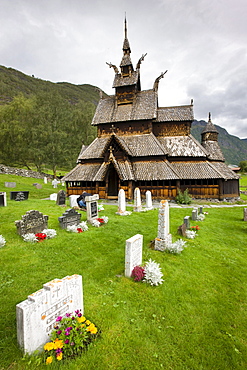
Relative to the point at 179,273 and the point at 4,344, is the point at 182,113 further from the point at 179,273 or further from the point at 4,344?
the point at 4,344

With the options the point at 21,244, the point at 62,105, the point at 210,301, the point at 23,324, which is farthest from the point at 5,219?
the point at 62,105

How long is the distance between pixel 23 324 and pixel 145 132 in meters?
22.6

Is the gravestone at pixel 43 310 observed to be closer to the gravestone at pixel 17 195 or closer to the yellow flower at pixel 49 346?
the yellow flower at pixel 49 346

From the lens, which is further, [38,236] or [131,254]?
[38,236]

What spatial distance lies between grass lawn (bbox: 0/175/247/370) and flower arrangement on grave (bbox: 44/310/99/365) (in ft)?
0.40

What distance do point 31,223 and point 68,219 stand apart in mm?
1648

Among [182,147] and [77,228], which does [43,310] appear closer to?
[77,228]

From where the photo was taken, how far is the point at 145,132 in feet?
75.8

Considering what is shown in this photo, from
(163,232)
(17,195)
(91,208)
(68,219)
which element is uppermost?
(17,195)

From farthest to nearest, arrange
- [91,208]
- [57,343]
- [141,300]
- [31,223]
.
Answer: [91,208]
[31,223]
[141,300]
[57,343]

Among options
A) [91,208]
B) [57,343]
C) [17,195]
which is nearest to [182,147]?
[91,208]

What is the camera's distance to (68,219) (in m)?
8.62

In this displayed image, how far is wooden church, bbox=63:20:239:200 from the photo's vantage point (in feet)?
64.7

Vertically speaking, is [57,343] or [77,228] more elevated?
[77,228]
